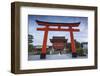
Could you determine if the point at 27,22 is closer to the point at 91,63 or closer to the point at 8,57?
the point at 8,57

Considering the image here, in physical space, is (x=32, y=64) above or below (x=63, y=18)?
below

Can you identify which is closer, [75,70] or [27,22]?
[27,22]

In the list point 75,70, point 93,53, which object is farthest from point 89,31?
point 75,70

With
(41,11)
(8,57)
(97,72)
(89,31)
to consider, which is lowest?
(97,72)

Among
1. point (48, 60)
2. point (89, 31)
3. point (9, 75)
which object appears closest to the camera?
point (9, 75)

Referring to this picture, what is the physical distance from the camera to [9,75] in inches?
64.5

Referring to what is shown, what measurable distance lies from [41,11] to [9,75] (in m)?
0.50

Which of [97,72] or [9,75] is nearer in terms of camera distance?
[9,75]

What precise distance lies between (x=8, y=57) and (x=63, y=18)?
1.65 feet

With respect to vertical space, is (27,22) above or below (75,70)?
above

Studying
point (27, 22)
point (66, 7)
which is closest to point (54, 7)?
point (66, 7)

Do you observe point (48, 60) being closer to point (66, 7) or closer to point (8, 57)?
point (8, 57)

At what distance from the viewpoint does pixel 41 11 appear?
5.64 ft

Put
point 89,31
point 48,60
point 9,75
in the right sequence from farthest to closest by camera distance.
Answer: point 89,31 < point 48,60 < point 9,75
